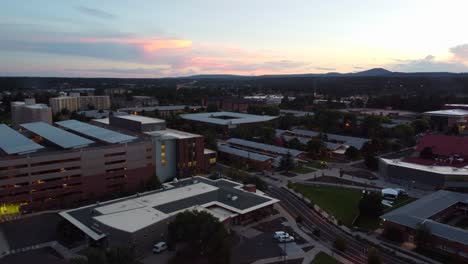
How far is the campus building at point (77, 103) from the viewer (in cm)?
10906

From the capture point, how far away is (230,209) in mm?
31672

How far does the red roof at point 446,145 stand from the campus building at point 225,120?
3881 cm

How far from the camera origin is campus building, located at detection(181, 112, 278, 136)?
8078 centimetres

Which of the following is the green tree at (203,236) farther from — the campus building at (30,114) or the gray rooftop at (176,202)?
the campus building at (30,114)

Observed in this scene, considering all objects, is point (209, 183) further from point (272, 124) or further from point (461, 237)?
point (272, 124)

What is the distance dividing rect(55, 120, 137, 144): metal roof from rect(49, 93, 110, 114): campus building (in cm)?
5751

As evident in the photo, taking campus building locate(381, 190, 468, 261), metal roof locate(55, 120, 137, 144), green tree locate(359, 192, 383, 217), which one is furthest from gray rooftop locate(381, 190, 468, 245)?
metal roof locate(55, 120, 137, 144)

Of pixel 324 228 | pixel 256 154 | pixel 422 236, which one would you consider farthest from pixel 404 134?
pixel 422 236

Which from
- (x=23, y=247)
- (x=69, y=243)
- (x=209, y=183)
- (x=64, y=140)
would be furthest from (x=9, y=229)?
(x=209, y=183)

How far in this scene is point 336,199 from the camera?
3850 centimetres

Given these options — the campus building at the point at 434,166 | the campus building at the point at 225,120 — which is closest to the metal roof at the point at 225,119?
the campus building at the point at 225,120

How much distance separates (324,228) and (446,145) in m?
31.1

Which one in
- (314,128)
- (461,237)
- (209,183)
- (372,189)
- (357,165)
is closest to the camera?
(461,237)

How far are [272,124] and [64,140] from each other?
5256 centimetres
